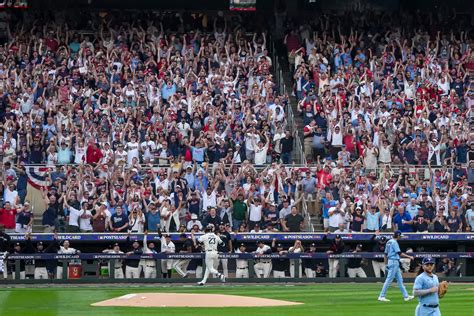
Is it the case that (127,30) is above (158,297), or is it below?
above

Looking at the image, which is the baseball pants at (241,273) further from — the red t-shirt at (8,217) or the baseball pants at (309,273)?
the red t-shirt at (8,217)

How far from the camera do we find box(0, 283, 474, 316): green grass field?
2273 cm

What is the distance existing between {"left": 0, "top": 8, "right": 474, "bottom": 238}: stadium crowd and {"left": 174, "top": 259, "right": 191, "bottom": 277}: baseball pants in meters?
1.02

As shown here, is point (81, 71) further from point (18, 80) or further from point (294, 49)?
point (294, 49)

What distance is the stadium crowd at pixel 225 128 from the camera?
103ft

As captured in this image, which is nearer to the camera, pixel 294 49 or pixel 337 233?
pixel 337 233

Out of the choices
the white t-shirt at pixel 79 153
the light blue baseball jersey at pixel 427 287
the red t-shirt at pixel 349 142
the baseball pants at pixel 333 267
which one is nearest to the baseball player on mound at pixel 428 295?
the light blue baseball jersey at pixel 427 287

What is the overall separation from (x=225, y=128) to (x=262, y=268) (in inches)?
190

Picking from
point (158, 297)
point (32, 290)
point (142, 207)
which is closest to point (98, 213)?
point (142, 207)

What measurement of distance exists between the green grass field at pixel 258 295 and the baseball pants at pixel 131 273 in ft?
3.98

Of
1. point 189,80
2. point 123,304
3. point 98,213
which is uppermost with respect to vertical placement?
point 189,80

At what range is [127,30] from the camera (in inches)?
1484

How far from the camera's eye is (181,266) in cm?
3062

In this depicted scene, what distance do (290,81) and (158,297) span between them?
1429 centimetres
